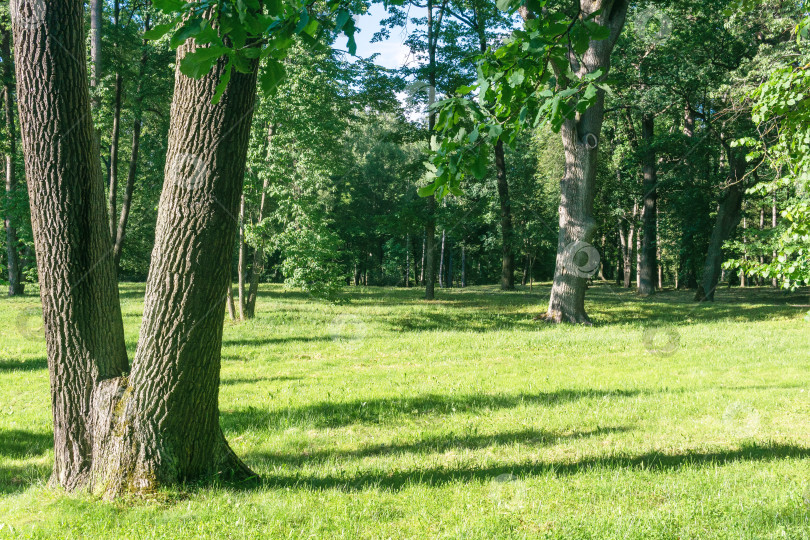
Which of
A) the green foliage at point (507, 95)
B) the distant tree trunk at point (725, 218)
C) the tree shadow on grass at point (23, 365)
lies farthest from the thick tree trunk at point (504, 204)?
the green foliage at point (507, 95)

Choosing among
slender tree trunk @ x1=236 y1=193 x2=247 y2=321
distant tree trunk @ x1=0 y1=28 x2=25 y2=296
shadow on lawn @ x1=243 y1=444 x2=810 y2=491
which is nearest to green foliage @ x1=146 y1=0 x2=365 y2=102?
shadow on lawn @ x1=243 y1=444 x2=810 y2=491

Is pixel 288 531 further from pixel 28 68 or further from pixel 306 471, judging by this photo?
pixel 28 68

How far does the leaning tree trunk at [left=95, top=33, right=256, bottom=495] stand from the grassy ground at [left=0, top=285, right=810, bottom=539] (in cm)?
36

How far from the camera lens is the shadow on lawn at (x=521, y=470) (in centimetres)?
441

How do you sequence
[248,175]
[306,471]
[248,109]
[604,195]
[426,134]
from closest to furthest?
[248,109]
[306,471]
[248,175]
[426,134]
[604,195]

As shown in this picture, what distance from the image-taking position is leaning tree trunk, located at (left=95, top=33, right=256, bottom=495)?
3906 mm

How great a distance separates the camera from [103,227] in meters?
4.40

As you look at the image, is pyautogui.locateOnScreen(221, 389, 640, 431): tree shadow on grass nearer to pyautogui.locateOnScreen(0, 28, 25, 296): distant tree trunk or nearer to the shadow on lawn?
the shadow on lawn

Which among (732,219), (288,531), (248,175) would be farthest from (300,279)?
(732,219)

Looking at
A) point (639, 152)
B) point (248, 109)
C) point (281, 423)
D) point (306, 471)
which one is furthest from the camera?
point (639, 152)

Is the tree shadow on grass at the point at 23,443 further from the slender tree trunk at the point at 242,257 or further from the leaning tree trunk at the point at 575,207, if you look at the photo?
the leaning tree trunk at the point at 575,207

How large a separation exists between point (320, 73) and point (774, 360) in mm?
12533

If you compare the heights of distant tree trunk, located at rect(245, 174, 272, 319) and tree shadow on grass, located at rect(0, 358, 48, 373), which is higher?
distant tree trunk, located at rect(245, 174, 272, 319)

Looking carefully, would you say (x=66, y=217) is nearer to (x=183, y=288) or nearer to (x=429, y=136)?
(x=183, y=288)
